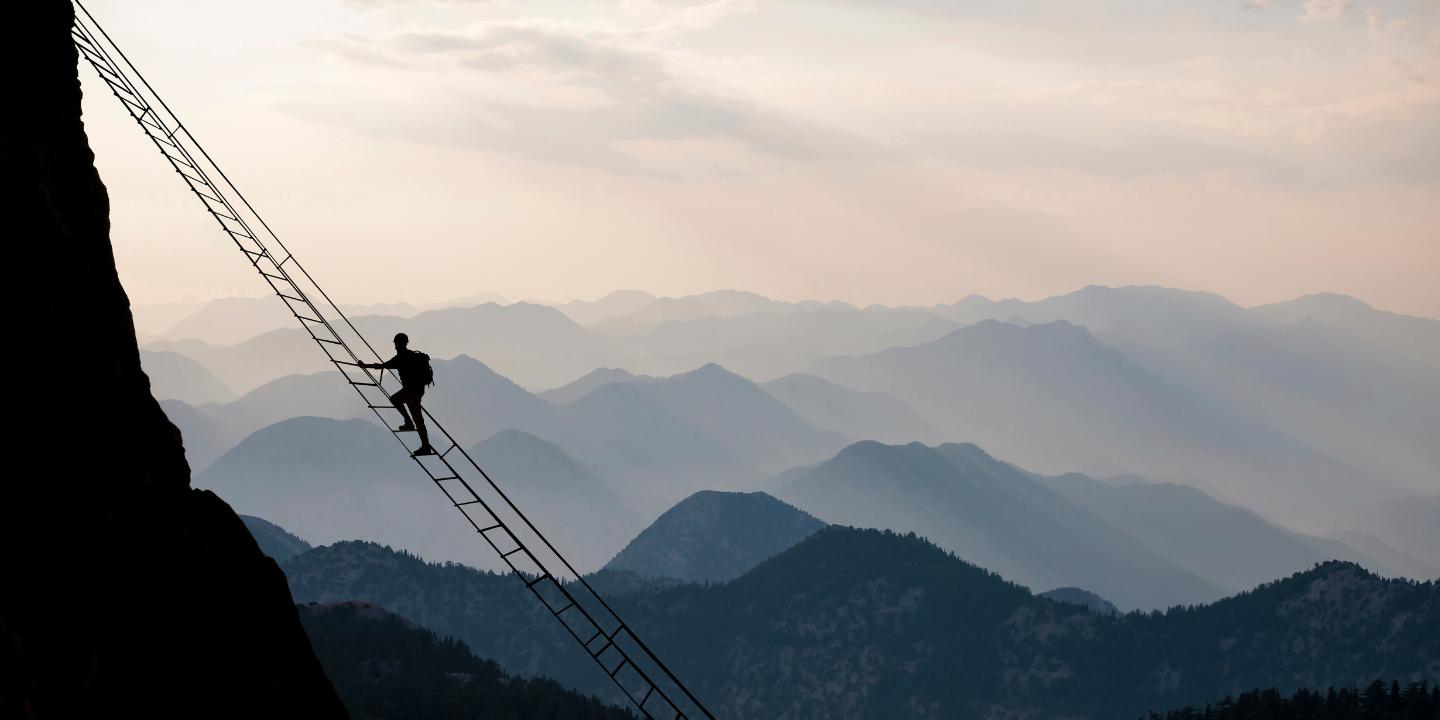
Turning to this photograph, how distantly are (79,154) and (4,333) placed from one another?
535 centimetres

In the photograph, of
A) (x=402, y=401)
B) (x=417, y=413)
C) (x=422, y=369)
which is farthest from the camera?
(x=402, y=401)

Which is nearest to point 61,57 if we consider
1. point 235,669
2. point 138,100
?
point 138,100

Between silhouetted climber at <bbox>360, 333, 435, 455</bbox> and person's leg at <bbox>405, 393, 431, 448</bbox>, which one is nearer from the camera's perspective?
person's leg at <bbox>405, 393, 431, 448</bbox>

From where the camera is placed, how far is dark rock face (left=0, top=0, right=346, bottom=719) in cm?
1906

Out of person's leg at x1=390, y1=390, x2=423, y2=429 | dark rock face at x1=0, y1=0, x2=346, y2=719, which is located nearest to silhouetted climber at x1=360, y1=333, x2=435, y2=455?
person's leg at x1=390, y1=390, x2=423, y2=429

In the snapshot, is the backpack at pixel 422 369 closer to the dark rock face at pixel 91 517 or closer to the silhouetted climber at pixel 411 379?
the silhouetted climber at pixel 411 379

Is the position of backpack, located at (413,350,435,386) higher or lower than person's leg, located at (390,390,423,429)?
higher

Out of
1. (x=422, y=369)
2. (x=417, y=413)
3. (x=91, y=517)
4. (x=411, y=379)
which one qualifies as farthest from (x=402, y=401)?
(x=91, y=517)

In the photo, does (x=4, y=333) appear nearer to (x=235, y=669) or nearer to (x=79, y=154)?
(x=79, y=154)

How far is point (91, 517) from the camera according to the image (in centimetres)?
2083

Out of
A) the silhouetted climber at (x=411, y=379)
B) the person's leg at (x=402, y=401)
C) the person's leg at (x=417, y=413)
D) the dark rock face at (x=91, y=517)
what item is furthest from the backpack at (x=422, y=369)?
the dark rock face at (x=91, y=517)

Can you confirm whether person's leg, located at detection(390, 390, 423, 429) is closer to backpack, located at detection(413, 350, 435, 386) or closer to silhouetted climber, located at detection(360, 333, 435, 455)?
silhouetted climber, located at detection(360, 333, 435, 455)

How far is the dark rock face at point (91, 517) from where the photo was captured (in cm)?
1906

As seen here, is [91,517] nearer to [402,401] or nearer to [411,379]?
[411,379]
